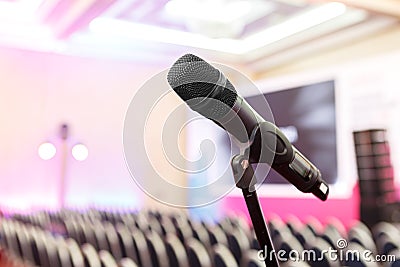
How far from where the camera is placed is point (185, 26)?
5992 millimetres

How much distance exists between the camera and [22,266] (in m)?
2.90

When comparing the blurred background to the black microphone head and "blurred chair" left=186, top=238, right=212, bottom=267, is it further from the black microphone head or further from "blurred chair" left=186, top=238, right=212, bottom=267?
the black microphone head

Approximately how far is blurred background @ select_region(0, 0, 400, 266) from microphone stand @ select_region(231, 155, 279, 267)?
13.0ft

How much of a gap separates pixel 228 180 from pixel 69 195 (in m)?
6.09

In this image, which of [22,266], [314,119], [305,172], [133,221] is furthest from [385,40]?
[305,172]

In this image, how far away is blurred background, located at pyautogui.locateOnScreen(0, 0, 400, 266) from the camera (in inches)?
209

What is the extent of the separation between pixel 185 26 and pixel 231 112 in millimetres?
5323

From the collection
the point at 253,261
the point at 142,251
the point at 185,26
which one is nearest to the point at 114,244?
the point at 142,251

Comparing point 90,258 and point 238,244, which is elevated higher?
point 90,258

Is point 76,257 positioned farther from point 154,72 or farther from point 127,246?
point 154,72

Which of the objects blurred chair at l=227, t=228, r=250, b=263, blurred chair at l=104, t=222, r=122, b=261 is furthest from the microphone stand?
blurred chair at l=104, t=222, r=122, b=261

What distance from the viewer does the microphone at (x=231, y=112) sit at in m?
Result: 0.83

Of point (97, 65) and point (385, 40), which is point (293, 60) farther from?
point (97, 65)

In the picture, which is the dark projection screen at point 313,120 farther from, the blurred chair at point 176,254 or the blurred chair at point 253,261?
the blurred chair at point 253,261
